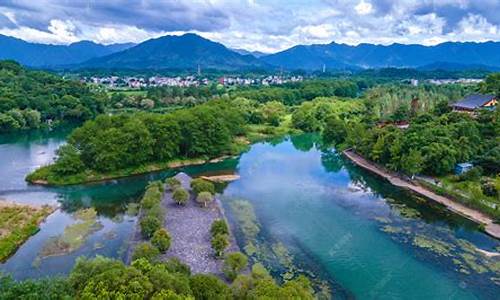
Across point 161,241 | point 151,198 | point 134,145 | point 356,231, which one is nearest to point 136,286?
point 161,241

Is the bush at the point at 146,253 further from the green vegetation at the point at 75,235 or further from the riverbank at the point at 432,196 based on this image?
the riverbank at the point at 432,196

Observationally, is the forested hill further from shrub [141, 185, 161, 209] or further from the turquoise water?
shrub [141, 185, 161, 209]

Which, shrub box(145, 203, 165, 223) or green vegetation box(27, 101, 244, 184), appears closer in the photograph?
shrub box(145, 203, 165, 223)

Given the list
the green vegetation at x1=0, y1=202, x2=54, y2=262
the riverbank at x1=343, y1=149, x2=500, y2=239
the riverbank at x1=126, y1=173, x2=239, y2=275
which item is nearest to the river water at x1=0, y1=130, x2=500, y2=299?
the green vegetation at x1=0, y1=202, x2=54, y2=262

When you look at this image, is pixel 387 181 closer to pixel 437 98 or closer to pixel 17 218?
pixel 17 218

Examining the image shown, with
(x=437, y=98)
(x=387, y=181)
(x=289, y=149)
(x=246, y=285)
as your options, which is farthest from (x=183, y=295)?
(x=437, y=98)

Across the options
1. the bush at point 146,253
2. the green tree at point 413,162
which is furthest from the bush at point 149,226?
the green tree at point 413,162
